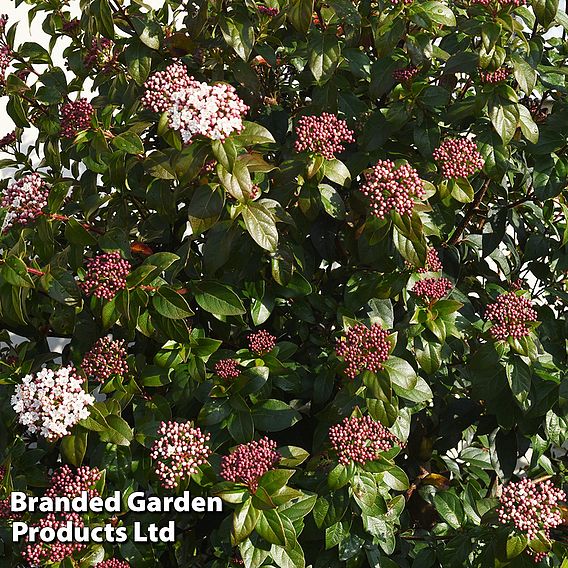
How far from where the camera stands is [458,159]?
7.29ft

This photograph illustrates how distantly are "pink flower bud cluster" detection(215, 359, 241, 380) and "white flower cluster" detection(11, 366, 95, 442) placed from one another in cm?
34

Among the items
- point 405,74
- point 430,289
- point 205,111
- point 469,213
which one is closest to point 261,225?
point 205,111

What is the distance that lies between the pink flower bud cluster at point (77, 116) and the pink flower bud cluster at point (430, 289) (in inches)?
39.4

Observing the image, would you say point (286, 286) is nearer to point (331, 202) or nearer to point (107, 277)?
point (331, 202)

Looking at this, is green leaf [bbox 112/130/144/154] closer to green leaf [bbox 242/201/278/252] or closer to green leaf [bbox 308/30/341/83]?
green leaf [bbox 242/201/278/252]

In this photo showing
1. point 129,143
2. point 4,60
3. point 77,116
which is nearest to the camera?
point 129,143

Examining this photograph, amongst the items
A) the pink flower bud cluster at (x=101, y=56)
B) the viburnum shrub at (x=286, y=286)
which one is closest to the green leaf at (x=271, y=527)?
the viburnum shrub at (x=286, y=286)

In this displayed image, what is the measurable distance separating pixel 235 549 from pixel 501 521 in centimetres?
77

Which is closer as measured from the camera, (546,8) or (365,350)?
(365,350)

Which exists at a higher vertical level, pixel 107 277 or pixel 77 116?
pixel 77 116

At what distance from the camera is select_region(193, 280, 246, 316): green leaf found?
2.21 metres

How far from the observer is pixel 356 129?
2562mm

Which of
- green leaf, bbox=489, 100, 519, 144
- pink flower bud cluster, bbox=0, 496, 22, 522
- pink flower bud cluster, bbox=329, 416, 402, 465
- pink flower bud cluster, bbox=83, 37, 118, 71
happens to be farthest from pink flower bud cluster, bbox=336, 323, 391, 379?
pink flower bud cluster, bbox=83, 37, 118, 71

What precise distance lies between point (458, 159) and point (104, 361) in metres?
1.07
